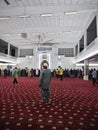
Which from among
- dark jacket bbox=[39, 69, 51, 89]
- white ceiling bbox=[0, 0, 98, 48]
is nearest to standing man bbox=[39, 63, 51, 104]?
dark jacket bbox=[39, 69, 51, 89]

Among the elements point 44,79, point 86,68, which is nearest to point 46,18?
point 86,68

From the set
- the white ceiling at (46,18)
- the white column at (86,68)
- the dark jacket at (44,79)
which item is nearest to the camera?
the dark jacket at (44,79)

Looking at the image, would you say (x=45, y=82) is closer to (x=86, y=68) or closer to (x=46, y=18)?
(x=46, y=18)

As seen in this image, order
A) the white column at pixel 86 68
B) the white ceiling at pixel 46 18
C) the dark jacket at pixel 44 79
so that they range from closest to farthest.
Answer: the dark jacket at pixel 44 79 < the white ceiling at pixel 46 18 < the white column at pixel 86 68

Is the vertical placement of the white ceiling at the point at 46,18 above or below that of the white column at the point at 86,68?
above

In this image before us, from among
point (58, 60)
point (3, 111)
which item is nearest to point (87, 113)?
point (3, 111)

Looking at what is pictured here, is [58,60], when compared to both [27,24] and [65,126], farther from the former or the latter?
[65,126]

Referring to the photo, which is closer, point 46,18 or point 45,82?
point 45,82

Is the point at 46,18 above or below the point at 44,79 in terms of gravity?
above

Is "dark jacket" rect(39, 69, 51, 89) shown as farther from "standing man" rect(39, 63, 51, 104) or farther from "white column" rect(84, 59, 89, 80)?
"white column" rect(84, 59, 89, 80)

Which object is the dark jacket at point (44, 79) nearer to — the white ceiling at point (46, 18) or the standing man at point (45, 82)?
the standing man at point (45, 82)

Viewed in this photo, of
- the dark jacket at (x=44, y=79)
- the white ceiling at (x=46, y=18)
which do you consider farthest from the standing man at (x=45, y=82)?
the white ceiling at (x=46, y=18)

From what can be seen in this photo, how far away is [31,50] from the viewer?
23891 mm

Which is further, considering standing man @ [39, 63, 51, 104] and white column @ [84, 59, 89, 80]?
white column @ [84, 59, 89, 80]
